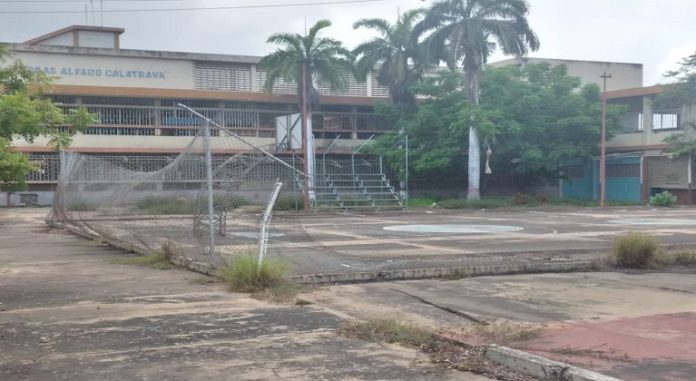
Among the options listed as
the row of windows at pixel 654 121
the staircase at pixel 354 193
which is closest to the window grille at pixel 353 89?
the staircase at pixel 354 193

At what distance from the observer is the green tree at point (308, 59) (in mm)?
40341

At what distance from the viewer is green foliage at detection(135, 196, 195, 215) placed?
1382 cm

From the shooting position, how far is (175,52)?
45.5 m

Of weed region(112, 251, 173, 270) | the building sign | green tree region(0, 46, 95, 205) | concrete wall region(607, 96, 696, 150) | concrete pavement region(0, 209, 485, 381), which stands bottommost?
weed region(112, 251, 173, 270)

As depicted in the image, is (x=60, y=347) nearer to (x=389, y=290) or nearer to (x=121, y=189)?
(x=389, y=290)

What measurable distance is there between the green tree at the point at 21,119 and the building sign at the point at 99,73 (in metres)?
33.8

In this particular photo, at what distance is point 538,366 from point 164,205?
10.7 m

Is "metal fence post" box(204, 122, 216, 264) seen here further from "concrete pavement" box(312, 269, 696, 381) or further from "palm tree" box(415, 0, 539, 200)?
"palm tree" box(415, 0, 539, 200)

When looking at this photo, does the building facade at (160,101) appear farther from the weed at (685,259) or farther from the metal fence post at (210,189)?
the weed at (685,259)

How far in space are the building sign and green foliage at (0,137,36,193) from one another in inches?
1338

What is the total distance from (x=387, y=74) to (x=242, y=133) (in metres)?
9.84

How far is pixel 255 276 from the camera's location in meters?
10.2

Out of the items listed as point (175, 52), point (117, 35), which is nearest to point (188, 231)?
point (175, 52)

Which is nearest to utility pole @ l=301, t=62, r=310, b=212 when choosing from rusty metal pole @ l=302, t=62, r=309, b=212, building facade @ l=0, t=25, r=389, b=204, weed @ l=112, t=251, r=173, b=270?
rusty metal pole @ l=302, t=62, r=309, b=212
